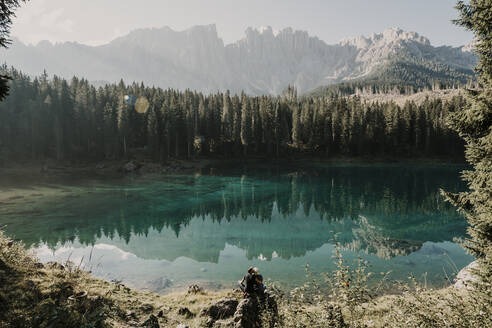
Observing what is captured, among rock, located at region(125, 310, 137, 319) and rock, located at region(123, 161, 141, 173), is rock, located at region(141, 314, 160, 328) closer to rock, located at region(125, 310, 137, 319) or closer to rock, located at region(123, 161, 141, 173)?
rock, located at region(125, 310, 137, 319)

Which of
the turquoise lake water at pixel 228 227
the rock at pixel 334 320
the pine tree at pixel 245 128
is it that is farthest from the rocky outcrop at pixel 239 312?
the pine tree at pixel 245 128

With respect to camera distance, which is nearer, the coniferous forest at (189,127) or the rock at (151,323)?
the rock at (151,323)

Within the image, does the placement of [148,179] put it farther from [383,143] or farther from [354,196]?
[383,143]

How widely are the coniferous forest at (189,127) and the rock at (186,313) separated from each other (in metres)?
77.2

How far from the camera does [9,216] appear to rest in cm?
3284

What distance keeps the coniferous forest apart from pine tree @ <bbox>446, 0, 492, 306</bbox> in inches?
3280

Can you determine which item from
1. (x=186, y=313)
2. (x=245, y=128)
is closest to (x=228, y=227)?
(x=186, y=313)

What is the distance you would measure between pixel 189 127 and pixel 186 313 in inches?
3226

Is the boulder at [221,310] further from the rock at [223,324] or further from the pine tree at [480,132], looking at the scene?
the pine tree at [480,132]

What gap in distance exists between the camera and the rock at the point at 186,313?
1192 centimetres

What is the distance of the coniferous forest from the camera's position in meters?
79.6

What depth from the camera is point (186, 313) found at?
1205 centimetres

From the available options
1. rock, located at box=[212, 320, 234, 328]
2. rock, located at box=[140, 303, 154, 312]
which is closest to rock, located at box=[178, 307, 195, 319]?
rock, located at box=[140, 303, 154, 312]

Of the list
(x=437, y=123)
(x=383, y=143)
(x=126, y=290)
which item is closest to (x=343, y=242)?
(x=126, y=290)
